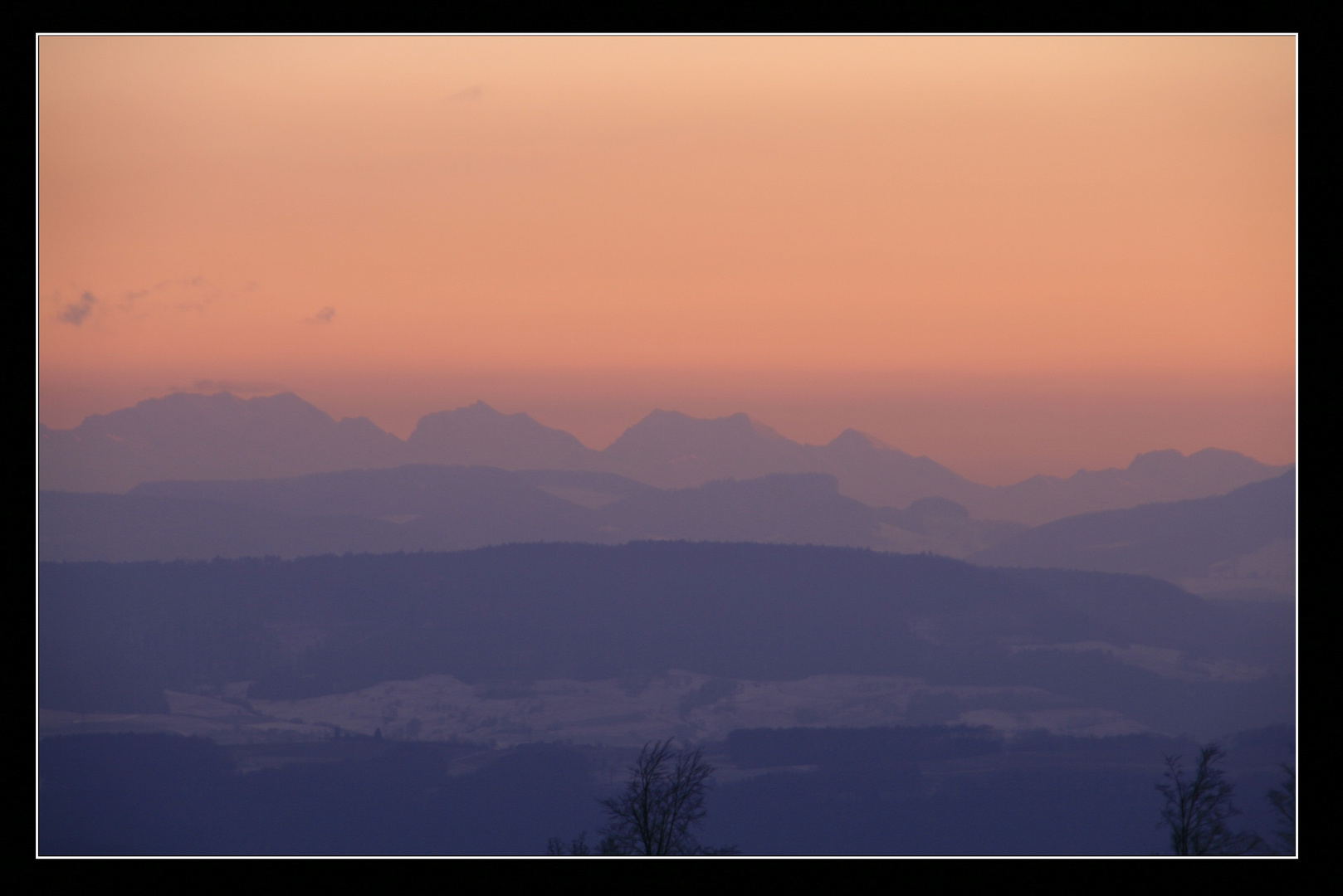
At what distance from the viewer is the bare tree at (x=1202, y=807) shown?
751 centimetres

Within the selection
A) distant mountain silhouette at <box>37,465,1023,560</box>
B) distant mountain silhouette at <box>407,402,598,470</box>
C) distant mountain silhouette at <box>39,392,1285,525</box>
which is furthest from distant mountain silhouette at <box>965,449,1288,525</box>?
distant mountain silhouette at <box>407,402,598,470</box>

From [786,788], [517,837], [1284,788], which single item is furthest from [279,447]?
[1284,788]

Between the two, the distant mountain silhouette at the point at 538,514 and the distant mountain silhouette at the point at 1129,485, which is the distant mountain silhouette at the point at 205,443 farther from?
the distant mountain silhouette at the point at 1129,485

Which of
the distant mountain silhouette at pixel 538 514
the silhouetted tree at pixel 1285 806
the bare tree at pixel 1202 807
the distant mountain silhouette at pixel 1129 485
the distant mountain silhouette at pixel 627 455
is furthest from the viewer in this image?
the distant mountain silhouette at pixel 538 514

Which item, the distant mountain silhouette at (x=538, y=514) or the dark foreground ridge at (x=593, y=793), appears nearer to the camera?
the dark foreground ridge at (x=593, y=793)

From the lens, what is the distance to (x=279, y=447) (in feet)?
26.7

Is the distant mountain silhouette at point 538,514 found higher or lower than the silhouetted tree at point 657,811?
higher

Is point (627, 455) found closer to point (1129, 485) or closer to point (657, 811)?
point (657, 811)

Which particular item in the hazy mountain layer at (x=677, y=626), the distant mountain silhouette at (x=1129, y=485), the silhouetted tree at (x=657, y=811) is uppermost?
the distant mountain silhouette at (x=1129, y=485)

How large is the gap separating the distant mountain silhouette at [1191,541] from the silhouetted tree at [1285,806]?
1.37 meters

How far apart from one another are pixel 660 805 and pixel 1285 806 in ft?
15.1

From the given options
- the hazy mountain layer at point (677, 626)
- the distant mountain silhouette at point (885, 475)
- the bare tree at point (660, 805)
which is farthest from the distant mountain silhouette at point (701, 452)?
the bare tree at point (660, 805)

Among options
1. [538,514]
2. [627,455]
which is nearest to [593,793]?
[538,514]

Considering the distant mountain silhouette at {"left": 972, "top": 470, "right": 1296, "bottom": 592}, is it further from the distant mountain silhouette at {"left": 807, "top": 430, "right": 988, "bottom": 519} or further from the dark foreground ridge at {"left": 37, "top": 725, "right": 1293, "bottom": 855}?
the dark foreground ridge at {"left": 37, "top": 725, "right": 1293, "bottom": 855}
